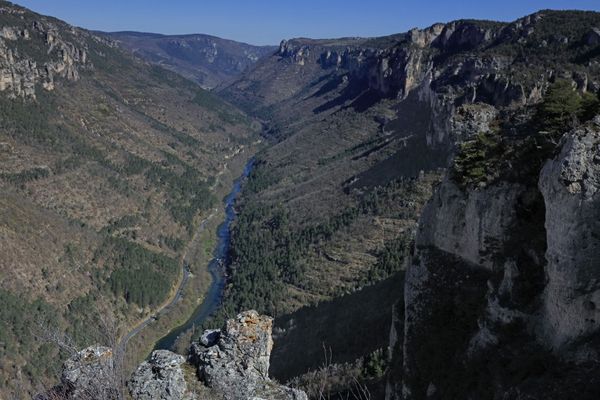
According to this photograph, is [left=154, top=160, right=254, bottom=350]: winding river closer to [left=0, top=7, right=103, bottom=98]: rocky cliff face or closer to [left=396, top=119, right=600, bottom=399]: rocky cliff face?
[left=396, top=119, right=600, bottom=399]: rocky cliff face

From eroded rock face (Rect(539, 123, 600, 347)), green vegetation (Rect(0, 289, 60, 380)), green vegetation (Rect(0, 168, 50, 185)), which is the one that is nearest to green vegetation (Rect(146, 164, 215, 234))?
green vegetation (Rect(0, 168, 50, 185))

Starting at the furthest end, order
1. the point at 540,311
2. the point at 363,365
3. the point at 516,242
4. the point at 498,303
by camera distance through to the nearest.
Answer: the point at 363,365 → the point at 516,242 → the point at 498,303 → the point at 540,311

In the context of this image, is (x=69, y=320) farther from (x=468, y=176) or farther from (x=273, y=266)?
(x=468, y=176)

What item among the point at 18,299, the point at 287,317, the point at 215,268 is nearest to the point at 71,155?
the point at 215,268

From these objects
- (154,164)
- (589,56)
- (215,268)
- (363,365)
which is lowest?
(215,268)

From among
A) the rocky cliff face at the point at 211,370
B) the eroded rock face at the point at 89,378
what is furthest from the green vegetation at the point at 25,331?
the eroded rock face at the point at 89,378

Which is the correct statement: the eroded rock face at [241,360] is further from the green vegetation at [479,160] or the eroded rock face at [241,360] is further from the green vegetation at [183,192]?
the green vegetation at [183,192]

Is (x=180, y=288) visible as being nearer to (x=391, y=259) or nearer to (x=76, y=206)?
(x=76, y=206)
